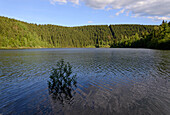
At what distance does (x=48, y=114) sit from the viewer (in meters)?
9.09

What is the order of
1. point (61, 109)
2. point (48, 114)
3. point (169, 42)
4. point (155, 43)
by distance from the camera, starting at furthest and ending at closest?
point (155, 43) < point (169, 42) < point (61, 109) < point (48, 114)

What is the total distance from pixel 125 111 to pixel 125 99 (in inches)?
88.5

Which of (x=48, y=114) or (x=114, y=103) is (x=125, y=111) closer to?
(x=114, y=103)

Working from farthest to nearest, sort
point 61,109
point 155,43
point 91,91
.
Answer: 1. point 155,43
2. point 91,91
3. point 61,109

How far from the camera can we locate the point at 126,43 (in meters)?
186

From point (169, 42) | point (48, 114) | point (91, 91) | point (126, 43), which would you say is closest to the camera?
point (48, 114)

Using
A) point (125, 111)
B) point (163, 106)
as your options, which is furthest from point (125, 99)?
point (163, 106)

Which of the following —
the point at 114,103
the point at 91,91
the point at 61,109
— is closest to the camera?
the point at 61,109

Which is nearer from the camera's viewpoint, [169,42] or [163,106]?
[163,106]

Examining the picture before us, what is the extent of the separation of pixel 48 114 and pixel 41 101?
255 centimetres

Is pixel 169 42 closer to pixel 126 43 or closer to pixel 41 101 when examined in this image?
pixel 126 43

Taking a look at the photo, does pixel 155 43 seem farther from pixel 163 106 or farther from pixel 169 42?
pixel 163 106

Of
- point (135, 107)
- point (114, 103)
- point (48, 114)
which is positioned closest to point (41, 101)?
point (48, 114)

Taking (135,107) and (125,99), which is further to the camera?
(125,99)
